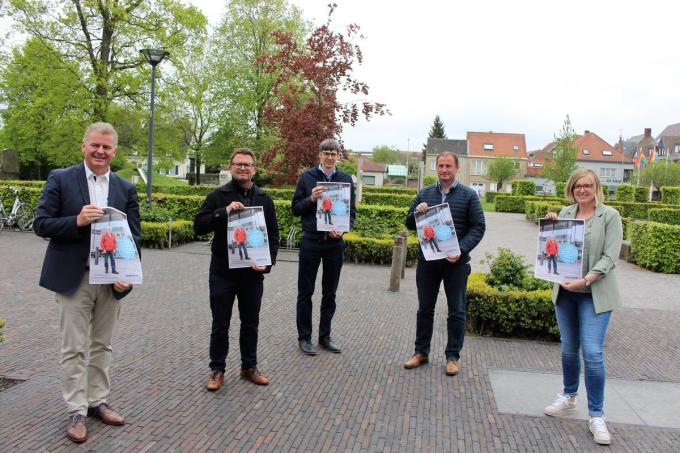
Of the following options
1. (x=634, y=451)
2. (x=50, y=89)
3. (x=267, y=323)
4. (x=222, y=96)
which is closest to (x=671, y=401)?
(x=634, y=451)

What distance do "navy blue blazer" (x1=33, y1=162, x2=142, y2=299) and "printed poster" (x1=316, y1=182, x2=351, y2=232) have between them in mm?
2231

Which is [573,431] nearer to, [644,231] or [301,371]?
[301,371]

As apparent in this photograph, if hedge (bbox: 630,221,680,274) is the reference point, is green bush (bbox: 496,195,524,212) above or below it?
above

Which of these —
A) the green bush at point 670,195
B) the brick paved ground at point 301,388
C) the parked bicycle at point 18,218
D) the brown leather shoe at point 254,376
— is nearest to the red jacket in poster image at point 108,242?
the brick paved ground at point 301,388

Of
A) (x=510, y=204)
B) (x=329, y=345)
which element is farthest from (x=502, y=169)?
(x=329, y=345)

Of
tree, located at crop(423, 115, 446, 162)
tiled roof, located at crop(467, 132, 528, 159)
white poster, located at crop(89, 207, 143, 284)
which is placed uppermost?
tree, located at crop(423, 115, 446, 162)

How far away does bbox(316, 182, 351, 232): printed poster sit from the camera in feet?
17.0

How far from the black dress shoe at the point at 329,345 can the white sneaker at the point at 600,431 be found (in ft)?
8.20

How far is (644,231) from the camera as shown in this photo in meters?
13.1

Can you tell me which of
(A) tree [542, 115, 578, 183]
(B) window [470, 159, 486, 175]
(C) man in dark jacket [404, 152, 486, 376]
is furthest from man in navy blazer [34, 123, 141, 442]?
(B) window [470, 159, 486, 175]

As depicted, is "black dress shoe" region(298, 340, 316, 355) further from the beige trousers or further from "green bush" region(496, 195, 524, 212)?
"green bush" region(496, 195, 524, 212)

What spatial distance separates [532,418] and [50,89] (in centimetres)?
2376

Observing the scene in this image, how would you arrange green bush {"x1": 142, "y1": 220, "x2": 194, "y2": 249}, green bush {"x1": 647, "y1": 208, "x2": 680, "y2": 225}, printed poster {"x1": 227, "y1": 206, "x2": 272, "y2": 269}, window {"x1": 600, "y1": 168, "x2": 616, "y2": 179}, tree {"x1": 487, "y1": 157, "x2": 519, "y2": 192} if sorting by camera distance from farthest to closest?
window {"x1": 600, "y1": 168, "x2": 616, "y2": 179} < tree {"x1": 487, "y1": 157, "x2": 519, "y2": 192} < green bush {"x1": 647, "y1": 208, "x2": 680, "y2": 225} < green bush {"x1": 142, "y1": 220, "x2": 194, "y2": 249} < printed poster {"x1": 227, "y1": 206, "x2": 272, "y2": 269}

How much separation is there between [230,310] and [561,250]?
2667 mm
